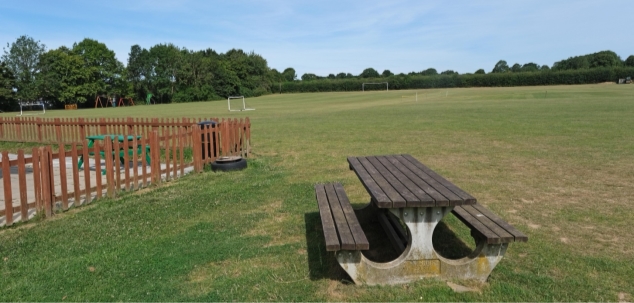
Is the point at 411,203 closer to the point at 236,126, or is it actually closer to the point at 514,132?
the point at 236,126

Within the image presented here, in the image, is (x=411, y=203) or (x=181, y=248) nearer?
(x=411, y=203)

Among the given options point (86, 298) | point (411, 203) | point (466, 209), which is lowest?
point (86, 298)

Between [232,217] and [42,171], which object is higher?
[42,171]

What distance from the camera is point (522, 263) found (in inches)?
170

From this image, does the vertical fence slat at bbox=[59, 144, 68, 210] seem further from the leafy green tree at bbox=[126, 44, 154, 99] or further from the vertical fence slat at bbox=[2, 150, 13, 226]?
the leafy green tree at bbox=[126, 44, 154, 99]

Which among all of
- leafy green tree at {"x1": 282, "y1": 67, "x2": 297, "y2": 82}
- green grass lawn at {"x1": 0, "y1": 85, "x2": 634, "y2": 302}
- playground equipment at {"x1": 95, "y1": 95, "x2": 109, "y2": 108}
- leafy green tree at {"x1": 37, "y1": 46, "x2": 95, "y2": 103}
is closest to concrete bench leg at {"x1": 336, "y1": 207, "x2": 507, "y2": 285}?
green grass lawn at {"x1": 0, "y1": 85, "x2": 634, "y2": 302}

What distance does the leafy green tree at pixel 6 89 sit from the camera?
200 feet

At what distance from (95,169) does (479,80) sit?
88922mm

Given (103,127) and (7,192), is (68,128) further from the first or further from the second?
(7,192)

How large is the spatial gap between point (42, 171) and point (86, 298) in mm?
3236

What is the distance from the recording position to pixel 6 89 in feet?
200

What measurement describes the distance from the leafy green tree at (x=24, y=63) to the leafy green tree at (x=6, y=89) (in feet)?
7.58

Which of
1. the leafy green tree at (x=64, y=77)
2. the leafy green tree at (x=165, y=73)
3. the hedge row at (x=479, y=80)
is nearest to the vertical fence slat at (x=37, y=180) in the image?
the leafy green tree at (x=64, y=77)

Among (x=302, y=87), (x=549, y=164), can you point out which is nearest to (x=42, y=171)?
(x=549, y=164)
